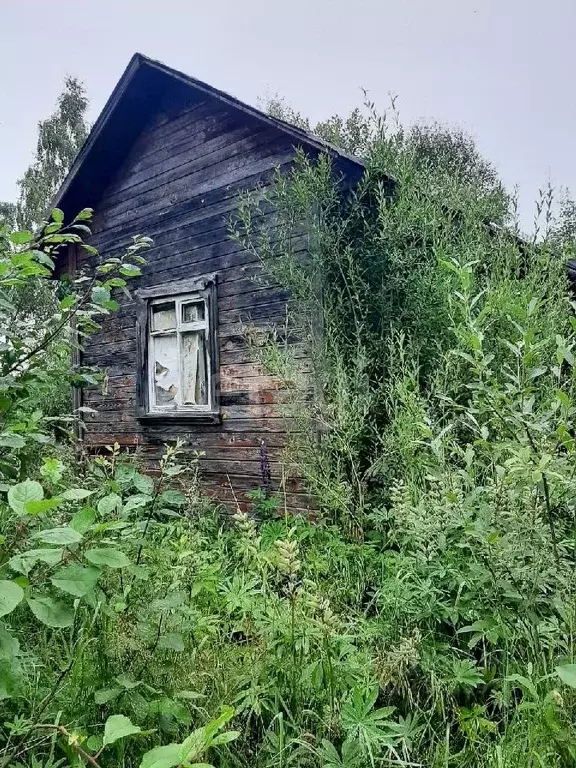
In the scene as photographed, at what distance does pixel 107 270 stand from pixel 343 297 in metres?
3.09

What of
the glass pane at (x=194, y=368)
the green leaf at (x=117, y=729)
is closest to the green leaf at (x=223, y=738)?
the green leaf at (x=117, y=729)

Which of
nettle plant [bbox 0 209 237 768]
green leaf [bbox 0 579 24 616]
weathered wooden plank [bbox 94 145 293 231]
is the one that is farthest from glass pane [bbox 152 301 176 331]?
green leaf [bbox 0 579 24 616]

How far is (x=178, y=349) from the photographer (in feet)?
21.2

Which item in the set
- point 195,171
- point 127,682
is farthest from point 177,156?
point 127,682

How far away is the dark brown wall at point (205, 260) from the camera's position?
5566 mm

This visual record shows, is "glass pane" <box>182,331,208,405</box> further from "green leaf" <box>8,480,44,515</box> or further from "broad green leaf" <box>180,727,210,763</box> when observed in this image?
"broad green leaf" <box>180,727,210,763</box>

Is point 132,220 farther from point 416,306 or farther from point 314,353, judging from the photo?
point 416,306

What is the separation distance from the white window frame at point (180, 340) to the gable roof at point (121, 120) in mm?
2092

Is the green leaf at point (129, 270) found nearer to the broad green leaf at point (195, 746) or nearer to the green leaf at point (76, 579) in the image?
the green leaf at point (76, 579)

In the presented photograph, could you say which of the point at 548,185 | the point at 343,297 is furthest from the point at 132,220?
the point at 548,185

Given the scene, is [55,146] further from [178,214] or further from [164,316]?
[164,316]

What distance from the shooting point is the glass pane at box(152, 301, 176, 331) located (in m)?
6.62

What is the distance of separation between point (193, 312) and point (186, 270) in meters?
0.50

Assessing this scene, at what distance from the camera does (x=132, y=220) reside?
720 centimetres
